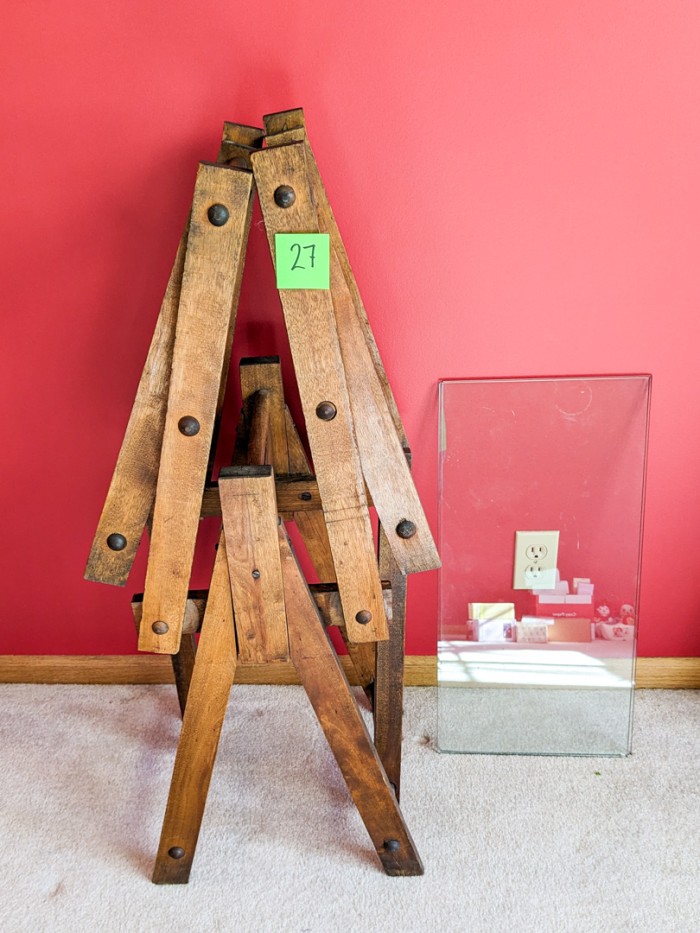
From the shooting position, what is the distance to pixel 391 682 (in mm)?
1318

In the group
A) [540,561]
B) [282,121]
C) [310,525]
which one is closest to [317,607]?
[310,525]

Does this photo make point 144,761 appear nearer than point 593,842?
No

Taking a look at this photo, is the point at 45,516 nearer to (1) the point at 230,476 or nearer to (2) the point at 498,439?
(1) the point at 230,476

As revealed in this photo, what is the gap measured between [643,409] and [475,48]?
765 millimetres

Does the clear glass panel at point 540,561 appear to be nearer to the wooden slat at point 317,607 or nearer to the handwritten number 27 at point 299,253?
the wooden slat at point 317,607

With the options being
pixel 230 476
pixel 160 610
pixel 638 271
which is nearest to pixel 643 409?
pixel 638 271

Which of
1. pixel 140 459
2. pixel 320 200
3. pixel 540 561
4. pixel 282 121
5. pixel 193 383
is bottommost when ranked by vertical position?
pixel 540 561

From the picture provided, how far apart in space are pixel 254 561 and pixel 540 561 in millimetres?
737

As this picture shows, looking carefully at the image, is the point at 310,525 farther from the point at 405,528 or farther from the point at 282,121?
the point at 282,121

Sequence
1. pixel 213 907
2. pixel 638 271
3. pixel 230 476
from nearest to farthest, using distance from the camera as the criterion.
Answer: pixel 230 476
pixel 213 907
pixel 638 271

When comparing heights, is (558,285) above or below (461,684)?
above

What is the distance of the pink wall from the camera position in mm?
1302

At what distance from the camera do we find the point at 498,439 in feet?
4.91

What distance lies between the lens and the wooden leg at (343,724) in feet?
3.61
